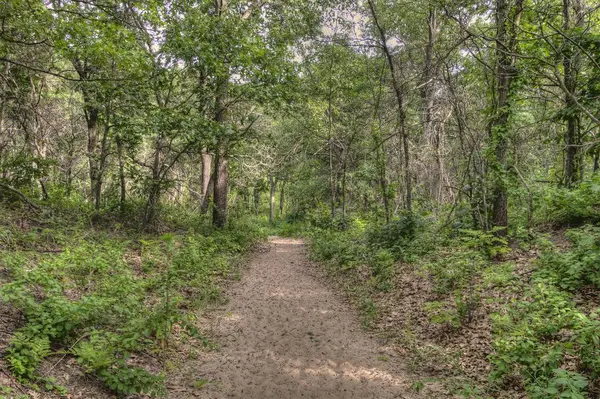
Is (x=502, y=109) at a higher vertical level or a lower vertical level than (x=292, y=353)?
higher

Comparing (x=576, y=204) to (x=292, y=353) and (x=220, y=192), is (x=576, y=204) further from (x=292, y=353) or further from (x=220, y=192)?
(x=220, y=192)

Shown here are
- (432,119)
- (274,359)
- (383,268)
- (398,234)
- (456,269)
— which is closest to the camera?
(274,359)

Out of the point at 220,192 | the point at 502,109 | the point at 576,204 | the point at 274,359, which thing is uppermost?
the point at 502,109

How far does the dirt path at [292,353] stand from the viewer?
448 centimetres

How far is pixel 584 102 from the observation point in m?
6.50

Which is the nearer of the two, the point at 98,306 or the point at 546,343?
the point at 546,343

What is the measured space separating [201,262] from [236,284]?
1116 mm

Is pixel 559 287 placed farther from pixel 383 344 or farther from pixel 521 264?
pixel 383 344

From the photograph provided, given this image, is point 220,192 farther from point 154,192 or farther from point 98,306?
point 98,306

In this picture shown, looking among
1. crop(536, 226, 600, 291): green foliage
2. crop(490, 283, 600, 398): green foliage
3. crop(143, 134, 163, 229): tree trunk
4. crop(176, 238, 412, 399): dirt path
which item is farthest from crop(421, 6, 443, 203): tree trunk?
crop(143, 134, 163, 229): tree trunk

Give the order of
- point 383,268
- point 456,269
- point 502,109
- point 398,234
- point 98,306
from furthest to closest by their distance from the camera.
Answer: point 398,234
point 383,268
point 502,109
point 456,269
point 98,306

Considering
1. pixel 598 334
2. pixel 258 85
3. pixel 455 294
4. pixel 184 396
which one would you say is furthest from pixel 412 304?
pixel 258 85

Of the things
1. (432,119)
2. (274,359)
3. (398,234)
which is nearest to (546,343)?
(274,359)

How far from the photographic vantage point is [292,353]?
214 inches
